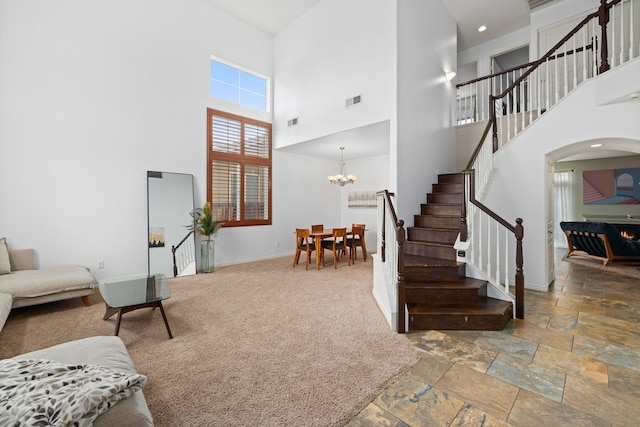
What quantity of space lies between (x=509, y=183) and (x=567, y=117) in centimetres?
112

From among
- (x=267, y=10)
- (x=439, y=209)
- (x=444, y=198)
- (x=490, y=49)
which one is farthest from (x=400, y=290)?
(x=490, y=49)

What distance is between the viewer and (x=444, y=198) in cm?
488

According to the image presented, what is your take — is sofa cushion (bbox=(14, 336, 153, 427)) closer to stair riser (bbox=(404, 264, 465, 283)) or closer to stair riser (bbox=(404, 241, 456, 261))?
stair riser (bbox=(404, 264, 465, 283))

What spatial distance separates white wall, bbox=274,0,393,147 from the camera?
15.9ft

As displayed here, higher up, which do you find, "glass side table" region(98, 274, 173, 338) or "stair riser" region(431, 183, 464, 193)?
"stair riser" region(431, 183, 464, 193)

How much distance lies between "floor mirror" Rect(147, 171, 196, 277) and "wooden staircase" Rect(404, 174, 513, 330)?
4038 millimetres

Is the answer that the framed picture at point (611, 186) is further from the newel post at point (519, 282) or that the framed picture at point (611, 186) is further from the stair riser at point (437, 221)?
the newel post at point (519, 282)

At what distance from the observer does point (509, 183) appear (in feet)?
14.9

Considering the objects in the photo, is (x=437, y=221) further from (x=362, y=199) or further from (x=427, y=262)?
(x=362, y=199)

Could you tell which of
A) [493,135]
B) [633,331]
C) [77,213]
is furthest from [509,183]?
[77,213]

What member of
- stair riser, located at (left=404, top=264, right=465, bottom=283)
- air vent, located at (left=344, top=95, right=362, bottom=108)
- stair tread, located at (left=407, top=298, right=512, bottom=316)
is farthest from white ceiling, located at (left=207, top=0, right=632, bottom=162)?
stair tread, located at (left=407, top=298, right=512, bottom=316)

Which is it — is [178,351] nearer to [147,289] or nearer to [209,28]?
[147,289]

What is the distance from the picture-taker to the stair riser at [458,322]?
2.90 m

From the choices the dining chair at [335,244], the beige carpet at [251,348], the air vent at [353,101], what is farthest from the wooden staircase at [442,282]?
the air vent at [353,101]
